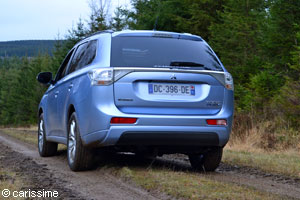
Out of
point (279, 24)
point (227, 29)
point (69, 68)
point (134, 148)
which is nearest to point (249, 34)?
point (227, 29)

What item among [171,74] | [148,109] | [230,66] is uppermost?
[171,74]

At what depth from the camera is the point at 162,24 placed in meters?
28.3

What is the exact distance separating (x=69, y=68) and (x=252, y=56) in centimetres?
1482

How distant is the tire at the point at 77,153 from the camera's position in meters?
5.95

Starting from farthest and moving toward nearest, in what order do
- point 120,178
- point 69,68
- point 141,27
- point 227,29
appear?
point 141,27 < point 227,29 < point 69,68 < point 120,178

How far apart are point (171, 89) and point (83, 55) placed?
179 centimetres

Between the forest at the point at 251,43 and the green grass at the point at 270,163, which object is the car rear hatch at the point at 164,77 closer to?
the forest at the point at 251,43

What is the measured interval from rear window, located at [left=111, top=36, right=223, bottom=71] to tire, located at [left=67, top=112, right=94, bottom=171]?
1086mm

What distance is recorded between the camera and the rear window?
5.69 meters

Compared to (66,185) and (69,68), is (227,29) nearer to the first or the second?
(69,68)

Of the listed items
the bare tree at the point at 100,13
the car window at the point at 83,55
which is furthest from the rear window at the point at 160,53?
the bare tree at the point at 100,13

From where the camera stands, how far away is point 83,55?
6.80 meters

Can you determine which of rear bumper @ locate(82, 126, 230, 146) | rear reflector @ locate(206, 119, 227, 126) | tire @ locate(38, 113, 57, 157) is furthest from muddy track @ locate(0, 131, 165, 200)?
tire @ locate(38, 113, 57, 157)

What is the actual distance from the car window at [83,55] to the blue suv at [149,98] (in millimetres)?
35
